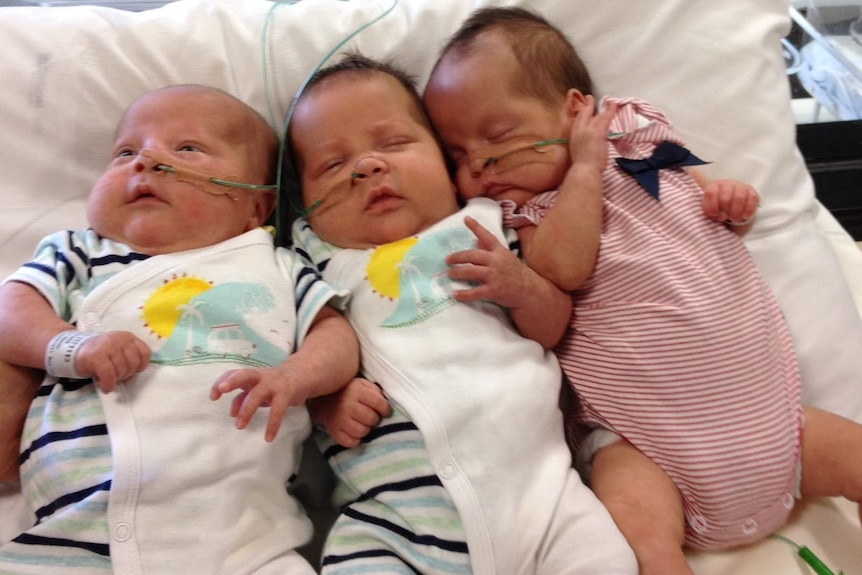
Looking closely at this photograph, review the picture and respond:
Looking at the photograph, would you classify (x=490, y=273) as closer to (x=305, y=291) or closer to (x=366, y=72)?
(x=305, y=291)

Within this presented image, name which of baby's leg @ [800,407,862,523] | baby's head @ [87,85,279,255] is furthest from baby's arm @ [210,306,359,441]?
baby's leg @ [800,407,862,523]

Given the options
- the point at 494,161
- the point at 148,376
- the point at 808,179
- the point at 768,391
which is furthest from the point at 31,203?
the point at 808,179

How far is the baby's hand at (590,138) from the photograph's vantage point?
1.05m

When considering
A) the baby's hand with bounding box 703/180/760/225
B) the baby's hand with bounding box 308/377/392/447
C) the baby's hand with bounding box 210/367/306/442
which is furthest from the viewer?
the baby's hand with bounding box 703/180/760/225

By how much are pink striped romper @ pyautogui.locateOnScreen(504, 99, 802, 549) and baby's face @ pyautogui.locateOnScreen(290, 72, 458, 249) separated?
148 millimetres

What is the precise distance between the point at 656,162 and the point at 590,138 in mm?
116

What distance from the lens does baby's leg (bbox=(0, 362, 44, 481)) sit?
89 centimetres

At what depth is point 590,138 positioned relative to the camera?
41.7 inches

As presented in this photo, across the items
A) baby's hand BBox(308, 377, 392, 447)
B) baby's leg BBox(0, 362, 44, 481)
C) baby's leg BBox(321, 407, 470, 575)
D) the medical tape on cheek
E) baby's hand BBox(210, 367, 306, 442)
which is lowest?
baby's leg BBox(321, 407, 470, 575)

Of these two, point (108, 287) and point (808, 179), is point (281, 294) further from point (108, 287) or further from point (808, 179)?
point (808, 179)

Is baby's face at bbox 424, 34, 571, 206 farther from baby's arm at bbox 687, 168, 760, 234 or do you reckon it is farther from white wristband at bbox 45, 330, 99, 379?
white wristband at bbox 45, 330, 99, 379

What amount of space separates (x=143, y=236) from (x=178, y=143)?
0.50 feet

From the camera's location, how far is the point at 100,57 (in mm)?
1190

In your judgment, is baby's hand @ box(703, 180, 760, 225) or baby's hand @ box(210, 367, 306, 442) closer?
baby's hand @ box(210, 367, 306, 442)
